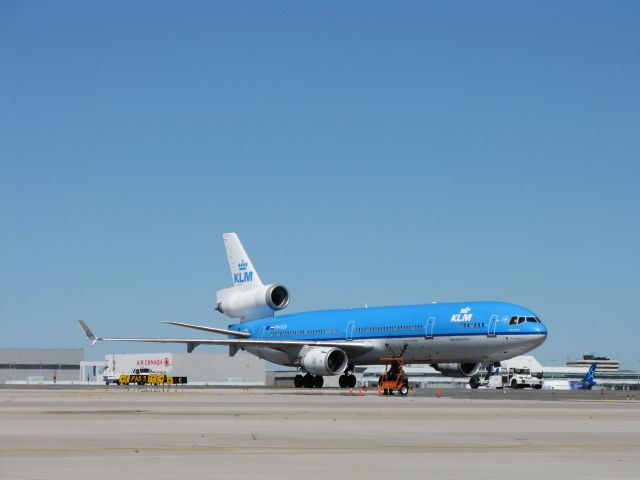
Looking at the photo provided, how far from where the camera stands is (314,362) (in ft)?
244

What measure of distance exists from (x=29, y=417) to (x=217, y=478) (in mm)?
17882

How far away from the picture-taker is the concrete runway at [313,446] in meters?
16.6

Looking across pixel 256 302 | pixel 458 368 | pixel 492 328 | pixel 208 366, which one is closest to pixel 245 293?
pixel 256 302

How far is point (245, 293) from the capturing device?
92562 mm

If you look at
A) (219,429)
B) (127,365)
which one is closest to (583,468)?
(219,429)

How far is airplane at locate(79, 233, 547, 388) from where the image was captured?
220 feet

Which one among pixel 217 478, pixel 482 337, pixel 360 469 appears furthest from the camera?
pixel 482 337

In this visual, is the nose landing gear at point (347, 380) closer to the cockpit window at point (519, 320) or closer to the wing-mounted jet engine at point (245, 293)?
the wing-mounted jet engine at point (245, 293)

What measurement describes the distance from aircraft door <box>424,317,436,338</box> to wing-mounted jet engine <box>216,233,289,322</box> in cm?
2156

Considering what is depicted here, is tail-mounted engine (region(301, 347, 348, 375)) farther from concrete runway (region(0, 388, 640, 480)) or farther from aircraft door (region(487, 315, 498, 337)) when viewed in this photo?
concrete runway (region(0, 388, 640, 480))

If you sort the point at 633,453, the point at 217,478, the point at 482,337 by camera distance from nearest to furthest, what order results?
the point at 217,478 → the point at 633,453 → the point at 482,337

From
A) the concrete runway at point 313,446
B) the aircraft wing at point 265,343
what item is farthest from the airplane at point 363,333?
the concrete runway at point 313,446

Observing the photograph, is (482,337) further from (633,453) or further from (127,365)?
(127,365)

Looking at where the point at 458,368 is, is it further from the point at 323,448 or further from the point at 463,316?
the point at 323,448
